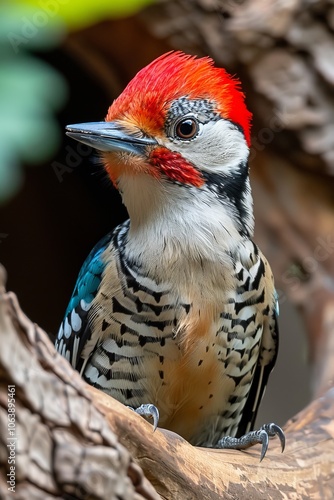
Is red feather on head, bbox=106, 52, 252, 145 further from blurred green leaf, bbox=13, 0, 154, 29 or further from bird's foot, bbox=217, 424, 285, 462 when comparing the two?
bird's foot, bbox=217, 424, 285, 462

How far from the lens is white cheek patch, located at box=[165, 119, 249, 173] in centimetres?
276

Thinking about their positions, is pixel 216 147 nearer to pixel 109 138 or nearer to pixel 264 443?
pixel 109 138

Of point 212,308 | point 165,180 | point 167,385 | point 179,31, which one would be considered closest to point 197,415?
point 167,385

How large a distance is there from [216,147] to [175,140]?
165 millimetres

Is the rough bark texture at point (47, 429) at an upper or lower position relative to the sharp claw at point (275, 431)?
upper

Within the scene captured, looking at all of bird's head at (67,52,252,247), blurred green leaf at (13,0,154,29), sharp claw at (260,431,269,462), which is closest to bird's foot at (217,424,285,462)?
sharp claw at (260,431,269,462)

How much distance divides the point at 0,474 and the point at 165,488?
614 millimetres

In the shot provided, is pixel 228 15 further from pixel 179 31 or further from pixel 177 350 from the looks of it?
pixel 177 350

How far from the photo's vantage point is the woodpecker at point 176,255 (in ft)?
8.96

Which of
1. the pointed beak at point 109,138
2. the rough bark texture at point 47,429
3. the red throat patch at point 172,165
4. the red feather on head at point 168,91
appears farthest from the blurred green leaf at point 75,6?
the rough bark texture at point 47,429

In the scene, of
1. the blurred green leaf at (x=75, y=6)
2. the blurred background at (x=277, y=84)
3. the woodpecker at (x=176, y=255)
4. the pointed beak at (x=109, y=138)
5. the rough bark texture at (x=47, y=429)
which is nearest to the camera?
the rough bark texture at (x=47, y=429)

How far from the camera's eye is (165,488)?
2092 mm

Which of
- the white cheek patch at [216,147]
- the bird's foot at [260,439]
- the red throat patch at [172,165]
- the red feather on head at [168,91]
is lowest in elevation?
the bird's foot at [260,439]

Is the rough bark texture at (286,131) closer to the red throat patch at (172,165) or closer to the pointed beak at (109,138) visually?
the red throat patch at (172,165)
